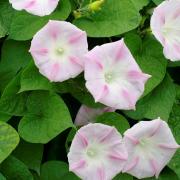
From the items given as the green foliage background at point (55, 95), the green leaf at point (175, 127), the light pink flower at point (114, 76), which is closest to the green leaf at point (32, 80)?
the green foliage background at point (55, 95)

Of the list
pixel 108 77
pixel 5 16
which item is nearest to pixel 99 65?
pixel 108 77

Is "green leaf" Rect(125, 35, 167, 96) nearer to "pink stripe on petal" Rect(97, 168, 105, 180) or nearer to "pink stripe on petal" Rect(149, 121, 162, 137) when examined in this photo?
"pink stripe on petal" Rect(149, 121, 162, 137)

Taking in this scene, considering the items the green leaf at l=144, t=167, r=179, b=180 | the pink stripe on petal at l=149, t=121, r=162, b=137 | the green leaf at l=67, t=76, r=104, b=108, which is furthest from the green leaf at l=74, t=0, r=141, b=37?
the green leaf at l=144, t=167, r=179, b=180

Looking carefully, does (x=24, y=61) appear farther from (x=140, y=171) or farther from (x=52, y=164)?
(x=140, y=171)

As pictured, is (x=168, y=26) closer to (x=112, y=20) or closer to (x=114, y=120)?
(x=112, y=20)

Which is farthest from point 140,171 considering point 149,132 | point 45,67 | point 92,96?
point 45,67

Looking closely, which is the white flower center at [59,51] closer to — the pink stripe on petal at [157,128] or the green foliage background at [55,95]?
the green foliage background at [55,95]
